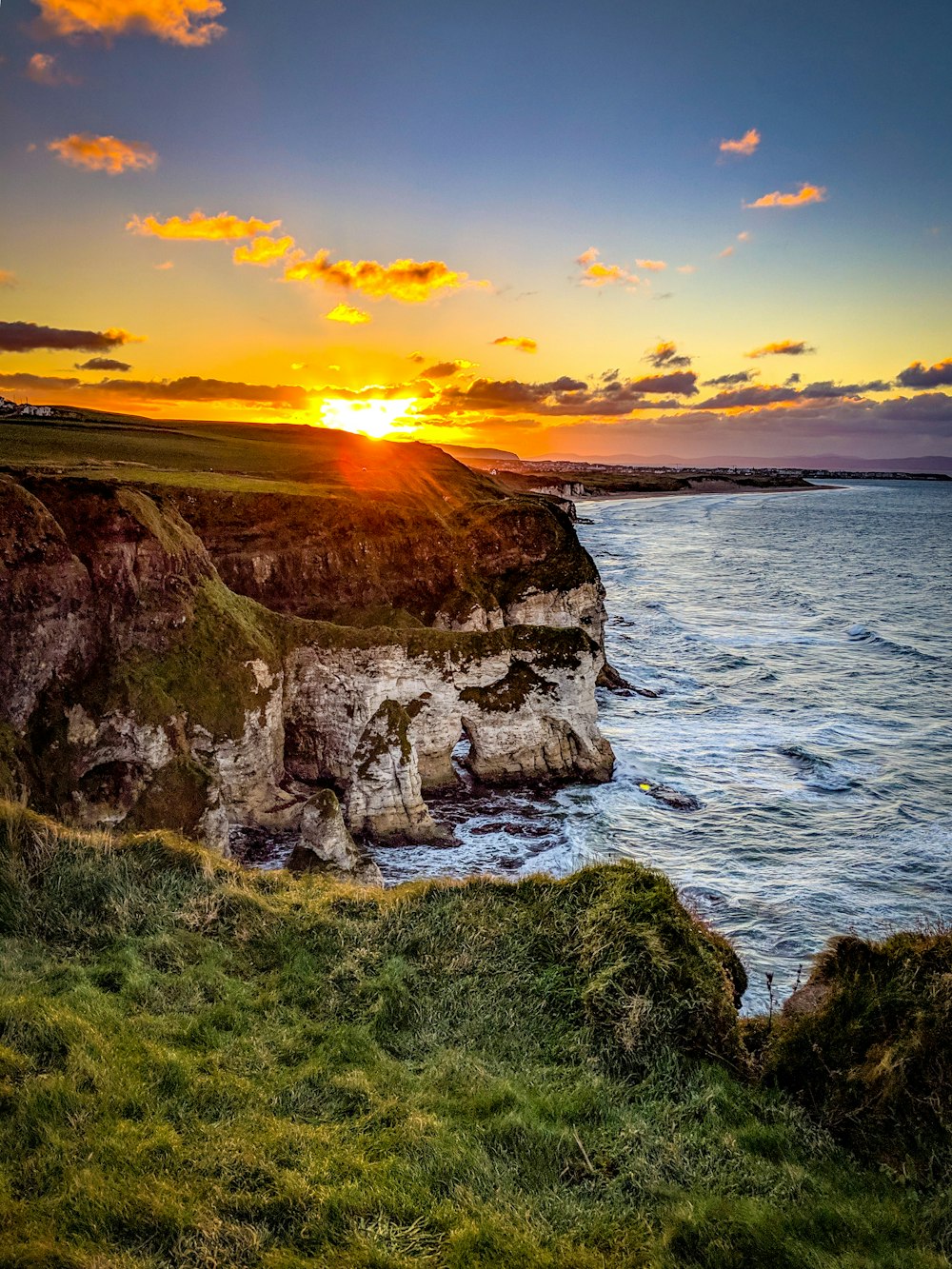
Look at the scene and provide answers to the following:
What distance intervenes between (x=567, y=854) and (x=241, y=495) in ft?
67.2

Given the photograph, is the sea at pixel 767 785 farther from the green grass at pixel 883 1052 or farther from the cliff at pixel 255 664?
the cliff at pixel 255 664

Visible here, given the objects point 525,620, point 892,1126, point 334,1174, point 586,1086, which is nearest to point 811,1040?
point 892,1126

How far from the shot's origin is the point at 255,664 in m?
21.5

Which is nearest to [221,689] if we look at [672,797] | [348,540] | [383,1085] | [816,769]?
[348,540]

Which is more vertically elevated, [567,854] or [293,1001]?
[293,1001]

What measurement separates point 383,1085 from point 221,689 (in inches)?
556

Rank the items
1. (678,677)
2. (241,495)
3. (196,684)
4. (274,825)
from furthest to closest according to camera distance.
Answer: (678,677) → (241,495) → (274,825) → (196,684)

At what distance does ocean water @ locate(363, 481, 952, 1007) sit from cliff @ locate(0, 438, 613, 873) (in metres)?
2.59

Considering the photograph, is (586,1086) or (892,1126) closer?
(892,1126)

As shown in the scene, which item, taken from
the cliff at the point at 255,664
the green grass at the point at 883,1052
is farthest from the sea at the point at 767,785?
the cliff at the point at 255,664

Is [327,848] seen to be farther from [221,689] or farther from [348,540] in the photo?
[348,540]

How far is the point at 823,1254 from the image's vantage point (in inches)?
241

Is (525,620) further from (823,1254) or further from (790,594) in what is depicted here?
(790,594)

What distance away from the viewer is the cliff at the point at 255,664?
18.6 meters
